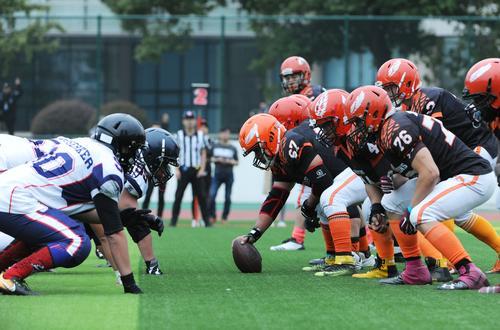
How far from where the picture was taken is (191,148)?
18.0 m

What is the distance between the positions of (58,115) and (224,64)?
3.55 meters

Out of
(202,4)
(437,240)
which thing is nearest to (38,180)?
(437,240)

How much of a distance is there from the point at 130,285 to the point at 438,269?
107 inches

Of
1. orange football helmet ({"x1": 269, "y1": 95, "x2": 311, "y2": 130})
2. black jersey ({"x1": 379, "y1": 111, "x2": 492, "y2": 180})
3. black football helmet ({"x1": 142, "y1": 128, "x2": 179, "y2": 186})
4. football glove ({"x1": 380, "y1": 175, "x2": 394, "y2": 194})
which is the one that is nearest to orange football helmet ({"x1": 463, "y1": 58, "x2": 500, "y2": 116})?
black jersey ({"x1": 379, "y1": 111, "x2": 492, "y2": 180})

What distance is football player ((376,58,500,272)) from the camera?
958 cm

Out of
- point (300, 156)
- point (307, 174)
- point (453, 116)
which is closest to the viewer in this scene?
point (300, 156)

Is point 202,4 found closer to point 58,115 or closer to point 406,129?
point 58,115

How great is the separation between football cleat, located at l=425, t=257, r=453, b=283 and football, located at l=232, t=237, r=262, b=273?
1.55 meters

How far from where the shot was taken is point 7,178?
25.9 feet

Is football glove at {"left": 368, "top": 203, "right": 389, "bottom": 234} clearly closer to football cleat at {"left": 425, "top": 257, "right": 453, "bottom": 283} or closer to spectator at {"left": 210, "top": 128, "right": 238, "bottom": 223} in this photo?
football cleat at {"left": 425, "top": 257, "right": 453, "bottom": 283}

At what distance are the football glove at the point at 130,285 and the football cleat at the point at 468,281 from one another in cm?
234

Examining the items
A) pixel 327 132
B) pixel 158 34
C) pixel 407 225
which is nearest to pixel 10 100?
pixel 158 34

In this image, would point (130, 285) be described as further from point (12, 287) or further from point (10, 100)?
point (10, 100)

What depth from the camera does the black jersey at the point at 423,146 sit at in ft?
25.7
